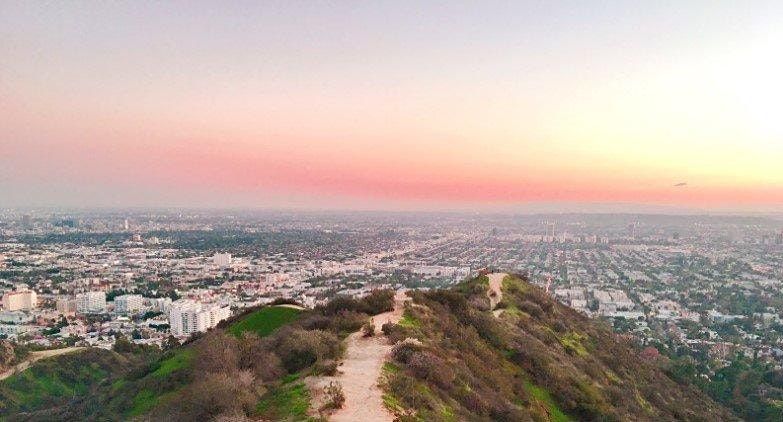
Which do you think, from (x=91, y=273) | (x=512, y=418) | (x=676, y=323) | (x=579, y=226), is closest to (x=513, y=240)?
(x=579, y=226)

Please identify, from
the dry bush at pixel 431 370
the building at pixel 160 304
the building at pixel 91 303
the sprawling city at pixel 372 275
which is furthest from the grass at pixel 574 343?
the building at pixel 91 303

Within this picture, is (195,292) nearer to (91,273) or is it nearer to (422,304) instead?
(91,273)

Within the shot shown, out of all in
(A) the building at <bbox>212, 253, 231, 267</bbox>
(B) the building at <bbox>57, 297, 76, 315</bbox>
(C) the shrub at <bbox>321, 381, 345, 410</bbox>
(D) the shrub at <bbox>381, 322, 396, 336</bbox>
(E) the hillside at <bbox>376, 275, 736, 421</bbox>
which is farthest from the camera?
(A) the building at <bbox>212, 253, 231, 267</bbox>

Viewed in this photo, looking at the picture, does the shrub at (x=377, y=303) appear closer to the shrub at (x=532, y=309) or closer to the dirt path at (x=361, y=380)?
the dirt path at (x=361, y=380)

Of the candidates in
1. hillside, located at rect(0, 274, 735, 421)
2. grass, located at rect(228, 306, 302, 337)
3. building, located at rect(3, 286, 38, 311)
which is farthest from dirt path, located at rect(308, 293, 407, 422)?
building, located at rect(3, 286, 38, 311)

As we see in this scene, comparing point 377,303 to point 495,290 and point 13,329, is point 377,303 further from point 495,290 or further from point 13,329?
point 13,329

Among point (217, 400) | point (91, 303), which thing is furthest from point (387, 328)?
point (91, 303)

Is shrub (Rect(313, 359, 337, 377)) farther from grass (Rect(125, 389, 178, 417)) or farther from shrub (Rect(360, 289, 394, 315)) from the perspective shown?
grass (Rect(125, 389, 178, 417))
